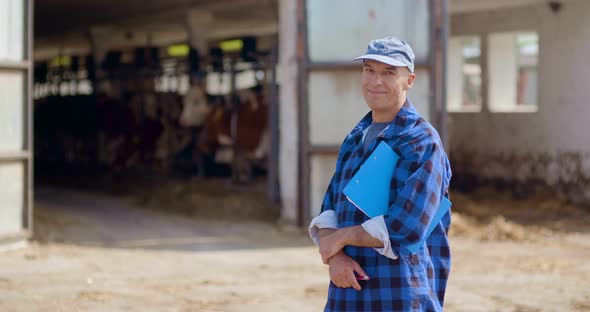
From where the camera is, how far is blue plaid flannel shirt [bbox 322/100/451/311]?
2947mm

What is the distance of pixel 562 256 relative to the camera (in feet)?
26.5

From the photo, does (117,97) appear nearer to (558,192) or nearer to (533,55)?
(558,192)

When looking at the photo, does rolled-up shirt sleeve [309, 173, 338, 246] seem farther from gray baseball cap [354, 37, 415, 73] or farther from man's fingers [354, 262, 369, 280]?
gray baseball cap [354, 37, 415, 73]

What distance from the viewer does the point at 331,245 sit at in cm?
307

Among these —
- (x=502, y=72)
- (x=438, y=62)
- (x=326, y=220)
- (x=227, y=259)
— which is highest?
(x=502, y=72)

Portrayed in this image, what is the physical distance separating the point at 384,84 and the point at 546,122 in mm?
9726

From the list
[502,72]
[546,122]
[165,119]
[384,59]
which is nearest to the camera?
[384,59]

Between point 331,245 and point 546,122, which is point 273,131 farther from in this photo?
point 331,245

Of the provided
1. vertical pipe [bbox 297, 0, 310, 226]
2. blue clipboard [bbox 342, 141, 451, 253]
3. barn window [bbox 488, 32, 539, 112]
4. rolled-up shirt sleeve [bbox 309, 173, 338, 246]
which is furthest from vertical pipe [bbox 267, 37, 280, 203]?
blue clipboard [bbox 342, 141, 451, 253]

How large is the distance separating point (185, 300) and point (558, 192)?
7183mm

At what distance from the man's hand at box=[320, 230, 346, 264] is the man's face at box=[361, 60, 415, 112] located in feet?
1.60

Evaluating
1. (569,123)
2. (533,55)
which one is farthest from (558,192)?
(533,55)

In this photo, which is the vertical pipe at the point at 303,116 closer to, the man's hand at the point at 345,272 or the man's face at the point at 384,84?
the man's face at the point at 384,84

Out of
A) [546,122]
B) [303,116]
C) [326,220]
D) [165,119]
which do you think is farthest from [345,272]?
[165,119]
